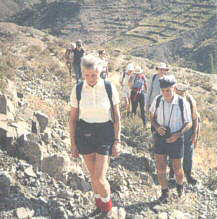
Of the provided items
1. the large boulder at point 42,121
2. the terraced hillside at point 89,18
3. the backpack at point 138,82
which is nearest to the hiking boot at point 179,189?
the large boulder at point 42,121

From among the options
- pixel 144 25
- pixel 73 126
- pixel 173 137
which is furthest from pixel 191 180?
pixel 144 25

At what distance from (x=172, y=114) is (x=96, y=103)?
129 cm

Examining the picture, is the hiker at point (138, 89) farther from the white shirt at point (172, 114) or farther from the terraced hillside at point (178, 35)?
the terraced hillside at point (178, 35)

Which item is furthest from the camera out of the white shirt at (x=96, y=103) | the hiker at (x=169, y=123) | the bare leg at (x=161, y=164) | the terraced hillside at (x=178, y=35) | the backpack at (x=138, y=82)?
the terraced hillside at (x=178, y=35)

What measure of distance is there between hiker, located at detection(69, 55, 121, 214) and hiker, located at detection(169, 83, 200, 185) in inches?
63.3

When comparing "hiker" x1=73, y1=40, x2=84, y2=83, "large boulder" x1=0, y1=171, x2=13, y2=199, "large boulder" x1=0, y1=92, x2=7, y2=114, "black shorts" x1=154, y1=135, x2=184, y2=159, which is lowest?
"large boulder" x1=0, y1=171, x2=13, y2=199

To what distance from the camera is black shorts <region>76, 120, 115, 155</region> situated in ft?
14.1

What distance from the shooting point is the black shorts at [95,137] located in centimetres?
429

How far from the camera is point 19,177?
5000mm

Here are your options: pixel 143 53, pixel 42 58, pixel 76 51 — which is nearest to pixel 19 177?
pixel 76 51

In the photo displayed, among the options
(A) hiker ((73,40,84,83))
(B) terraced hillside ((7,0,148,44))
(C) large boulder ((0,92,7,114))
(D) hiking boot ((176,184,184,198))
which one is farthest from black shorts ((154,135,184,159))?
(B) terraced hillside ((7,0,148,44))

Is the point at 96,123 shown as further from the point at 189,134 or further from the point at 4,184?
the point at 189,134

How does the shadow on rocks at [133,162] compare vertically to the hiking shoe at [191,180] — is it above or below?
above

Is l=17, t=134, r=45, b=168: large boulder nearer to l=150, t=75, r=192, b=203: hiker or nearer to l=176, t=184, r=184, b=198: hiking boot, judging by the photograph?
l=150, t=75, r=192, b=203: hiker
